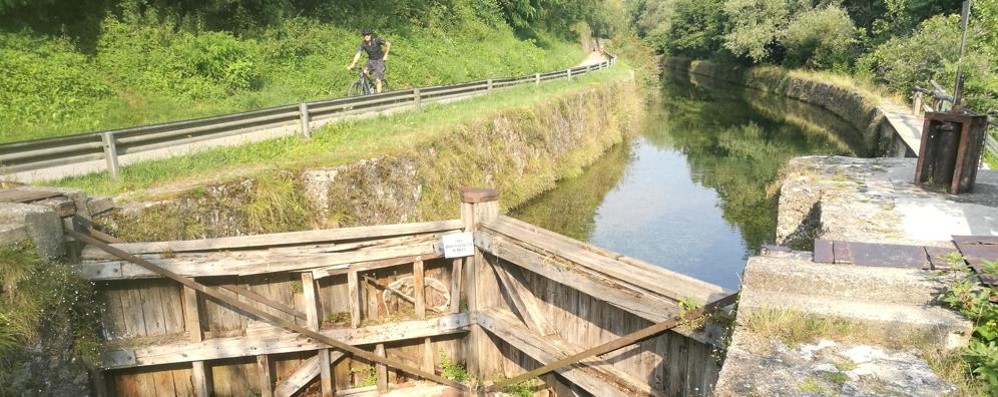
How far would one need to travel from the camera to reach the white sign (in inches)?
269

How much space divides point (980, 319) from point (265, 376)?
21.4ft

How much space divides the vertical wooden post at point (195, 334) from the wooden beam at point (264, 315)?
221 mm

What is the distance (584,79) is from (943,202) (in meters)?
22.0

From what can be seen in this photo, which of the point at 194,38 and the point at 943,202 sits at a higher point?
the point at 194,38

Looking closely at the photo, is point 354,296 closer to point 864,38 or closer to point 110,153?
point 110,153

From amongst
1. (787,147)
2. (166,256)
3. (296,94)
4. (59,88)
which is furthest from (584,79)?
(166,256)

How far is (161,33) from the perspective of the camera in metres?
17.5

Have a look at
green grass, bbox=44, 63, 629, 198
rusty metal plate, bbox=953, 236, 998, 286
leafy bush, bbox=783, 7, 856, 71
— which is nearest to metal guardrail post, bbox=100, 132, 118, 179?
green grass, bbox=44, 63, 629, 198

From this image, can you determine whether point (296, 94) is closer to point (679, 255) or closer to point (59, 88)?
point (59, 88)

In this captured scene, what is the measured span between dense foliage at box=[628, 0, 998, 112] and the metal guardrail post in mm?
18322

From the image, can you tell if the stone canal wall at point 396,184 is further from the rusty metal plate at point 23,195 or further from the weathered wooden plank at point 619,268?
the weathered wooden plank at point 619,268

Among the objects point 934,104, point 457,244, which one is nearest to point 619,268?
point 457,244

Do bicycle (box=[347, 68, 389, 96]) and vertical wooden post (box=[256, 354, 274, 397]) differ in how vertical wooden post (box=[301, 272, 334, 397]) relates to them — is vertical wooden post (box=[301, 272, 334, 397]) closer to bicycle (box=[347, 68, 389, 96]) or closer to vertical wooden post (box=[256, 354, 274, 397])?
vertical wooden post (box=[256, 354, 274, 397])

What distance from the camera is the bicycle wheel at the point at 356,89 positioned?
1675 cm
